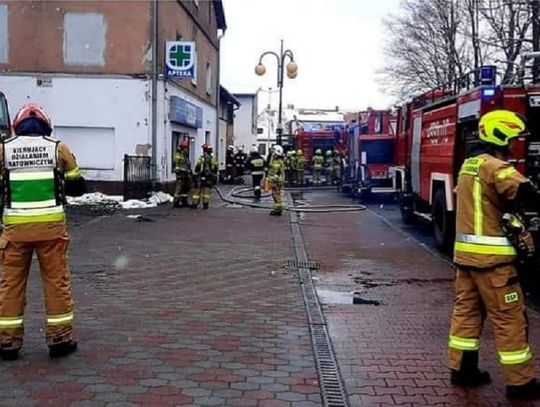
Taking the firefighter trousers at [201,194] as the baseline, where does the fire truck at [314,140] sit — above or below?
above

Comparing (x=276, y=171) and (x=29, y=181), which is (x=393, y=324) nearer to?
(x=29, y=181)

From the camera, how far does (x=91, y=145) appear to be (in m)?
21.8

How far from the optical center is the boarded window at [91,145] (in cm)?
2162

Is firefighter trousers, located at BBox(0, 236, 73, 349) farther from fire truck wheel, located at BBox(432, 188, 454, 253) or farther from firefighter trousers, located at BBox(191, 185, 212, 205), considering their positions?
firefighter trousers, located at BBox(191, 185, 212, 205)

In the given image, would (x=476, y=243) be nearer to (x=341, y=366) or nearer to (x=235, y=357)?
(x=341, y=366)

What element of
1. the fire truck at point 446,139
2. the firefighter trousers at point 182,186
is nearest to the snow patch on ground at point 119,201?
the firefighter trousers at point 182,186

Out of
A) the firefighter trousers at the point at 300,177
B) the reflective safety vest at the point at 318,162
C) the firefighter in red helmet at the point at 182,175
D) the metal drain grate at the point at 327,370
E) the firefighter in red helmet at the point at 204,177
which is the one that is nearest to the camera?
the metal drain grate at the point at 327,370

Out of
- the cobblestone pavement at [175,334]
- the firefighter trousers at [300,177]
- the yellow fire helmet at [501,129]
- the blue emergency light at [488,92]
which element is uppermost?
the blue emergency light at [488,92]

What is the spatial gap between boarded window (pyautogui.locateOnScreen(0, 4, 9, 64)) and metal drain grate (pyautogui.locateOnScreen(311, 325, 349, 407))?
671 inches

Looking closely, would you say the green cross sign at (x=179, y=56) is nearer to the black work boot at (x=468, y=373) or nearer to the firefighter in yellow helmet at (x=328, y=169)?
the firefighter in yellow helmet at (x=328, y=169)

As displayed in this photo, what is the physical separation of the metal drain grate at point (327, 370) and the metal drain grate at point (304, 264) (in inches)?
140

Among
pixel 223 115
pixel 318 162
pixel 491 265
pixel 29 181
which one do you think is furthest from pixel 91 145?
pixel 491 265

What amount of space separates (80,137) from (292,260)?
40.2 ft

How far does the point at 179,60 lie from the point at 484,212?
56.2 feet
